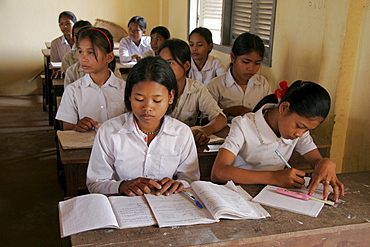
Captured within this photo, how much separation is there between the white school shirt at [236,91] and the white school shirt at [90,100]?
73cm

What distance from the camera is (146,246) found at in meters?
1.09

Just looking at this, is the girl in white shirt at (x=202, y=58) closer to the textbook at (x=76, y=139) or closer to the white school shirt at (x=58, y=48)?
the textbook at (x=76, y=139)

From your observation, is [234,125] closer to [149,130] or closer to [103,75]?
[149,130]

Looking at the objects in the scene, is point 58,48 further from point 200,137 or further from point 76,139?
point 200,137

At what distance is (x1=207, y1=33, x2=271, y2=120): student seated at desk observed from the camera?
2.72 metres

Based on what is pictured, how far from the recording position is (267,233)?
1195 mm

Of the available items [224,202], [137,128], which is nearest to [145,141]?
[137,128]

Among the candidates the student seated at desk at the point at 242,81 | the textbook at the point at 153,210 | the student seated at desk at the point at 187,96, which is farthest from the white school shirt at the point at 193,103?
the textbook at the point at 153,210

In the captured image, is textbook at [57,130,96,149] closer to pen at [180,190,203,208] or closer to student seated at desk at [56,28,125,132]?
student seated at desk at [56,28,125,132]

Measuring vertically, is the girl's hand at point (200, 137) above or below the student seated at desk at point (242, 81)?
below

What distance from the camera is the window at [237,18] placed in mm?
3434

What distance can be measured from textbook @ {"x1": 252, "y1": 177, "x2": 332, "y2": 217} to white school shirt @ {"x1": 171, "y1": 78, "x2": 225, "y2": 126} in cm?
102

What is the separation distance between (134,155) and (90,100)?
0.94m

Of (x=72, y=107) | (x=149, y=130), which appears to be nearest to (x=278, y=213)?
(x=149, y=130)
